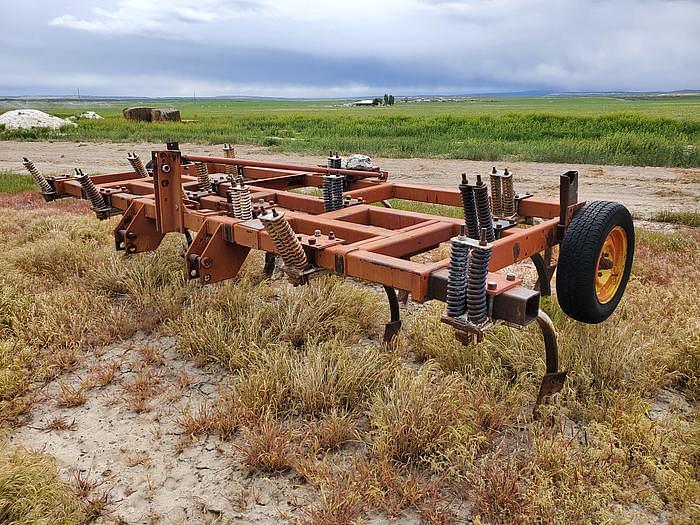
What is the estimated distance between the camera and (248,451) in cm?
306

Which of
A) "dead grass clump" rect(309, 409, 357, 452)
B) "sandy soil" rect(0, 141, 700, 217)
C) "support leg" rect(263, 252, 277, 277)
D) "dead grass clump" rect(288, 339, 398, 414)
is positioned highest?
"sandy soil" rect(0, 141, 700, 217)

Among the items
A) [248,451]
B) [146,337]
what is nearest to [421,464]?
[248,451]

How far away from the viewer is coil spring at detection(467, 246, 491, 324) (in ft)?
7.87

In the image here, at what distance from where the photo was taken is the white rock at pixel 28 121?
118 ft

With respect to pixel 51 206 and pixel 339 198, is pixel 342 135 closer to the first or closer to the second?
pixel 51 206

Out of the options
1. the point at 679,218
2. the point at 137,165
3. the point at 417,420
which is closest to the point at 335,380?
the point at 417,420

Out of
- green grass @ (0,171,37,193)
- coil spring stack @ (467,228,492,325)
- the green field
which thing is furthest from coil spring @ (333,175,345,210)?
the green field

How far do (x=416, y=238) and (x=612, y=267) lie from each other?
1494 mm

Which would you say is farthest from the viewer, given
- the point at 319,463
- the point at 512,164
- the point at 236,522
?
the point at 512,164

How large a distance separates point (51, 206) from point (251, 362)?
25.1 ft

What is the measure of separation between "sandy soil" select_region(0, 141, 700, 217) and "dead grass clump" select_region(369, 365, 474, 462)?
860 cm

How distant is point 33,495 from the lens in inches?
104

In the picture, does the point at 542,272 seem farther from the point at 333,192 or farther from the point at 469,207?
the point at 333,192

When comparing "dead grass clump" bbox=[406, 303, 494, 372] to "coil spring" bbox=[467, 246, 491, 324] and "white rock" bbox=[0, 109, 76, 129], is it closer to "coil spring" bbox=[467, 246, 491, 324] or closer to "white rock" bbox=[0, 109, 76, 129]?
"coil spring" bbox=[467, 246, 491, 324]
